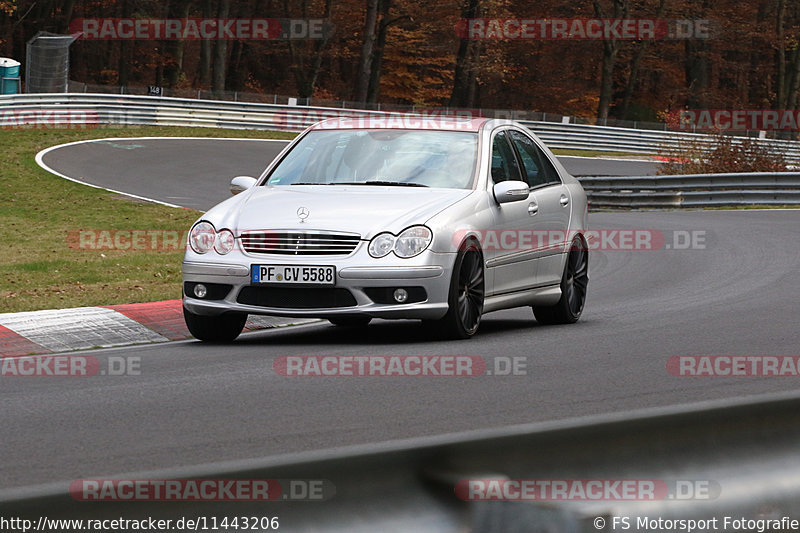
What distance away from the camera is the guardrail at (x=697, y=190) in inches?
1101

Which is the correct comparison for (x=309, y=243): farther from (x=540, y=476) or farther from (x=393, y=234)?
(x=540, y=476)

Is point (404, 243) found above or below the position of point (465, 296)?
above

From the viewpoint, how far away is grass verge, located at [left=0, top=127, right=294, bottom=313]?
1219 centimetres

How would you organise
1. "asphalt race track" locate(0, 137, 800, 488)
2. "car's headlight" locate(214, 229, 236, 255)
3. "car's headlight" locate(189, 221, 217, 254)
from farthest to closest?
"car's headlight" locate(189, 221, 217, 254) < "car's headlight" locate(214, 229, 236, 255) < "asphalt race track" locate(0, 137, 800, 488)

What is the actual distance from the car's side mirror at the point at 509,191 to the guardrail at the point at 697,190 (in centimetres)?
1876

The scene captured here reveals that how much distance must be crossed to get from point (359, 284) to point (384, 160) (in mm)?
1580

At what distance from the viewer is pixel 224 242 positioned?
9195 mm

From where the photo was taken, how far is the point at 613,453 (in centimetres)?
334

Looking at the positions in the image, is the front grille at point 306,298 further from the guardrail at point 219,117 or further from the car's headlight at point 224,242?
the guardrail at point 219,117

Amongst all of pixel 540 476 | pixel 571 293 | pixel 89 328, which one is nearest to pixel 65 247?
pixel 89 328

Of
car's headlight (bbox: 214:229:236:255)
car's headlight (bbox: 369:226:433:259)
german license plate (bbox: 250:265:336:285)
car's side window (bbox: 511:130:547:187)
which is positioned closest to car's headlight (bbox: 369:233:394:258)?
car's headlight (bbox: 369:226:433:259)

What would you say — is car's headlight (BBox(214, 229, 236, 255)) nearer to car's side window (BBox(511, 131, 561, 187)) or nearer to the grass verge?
the grass verge

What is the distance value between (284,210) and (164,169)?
950 inches

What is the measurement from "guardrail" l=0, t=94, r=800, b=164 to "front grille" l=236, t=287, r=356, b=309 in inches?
991
